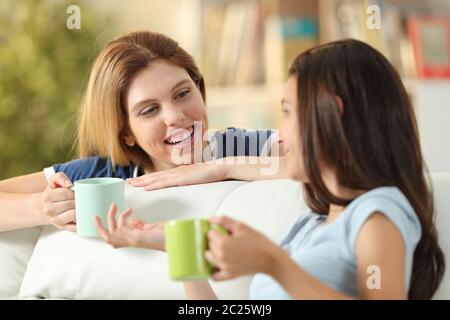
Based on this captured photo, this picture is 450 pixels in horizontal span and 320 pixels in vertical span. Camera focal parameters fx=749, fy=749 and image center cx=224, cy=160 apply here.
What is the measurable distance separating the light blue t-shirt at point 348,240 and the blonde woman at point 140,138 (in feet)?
1.24

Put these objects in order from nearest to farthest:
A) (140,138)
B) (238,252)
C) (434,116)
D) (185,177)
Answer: (238,252), (185,177), (140,138), (434,116)

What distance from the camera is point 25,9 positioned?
3033 millimetres

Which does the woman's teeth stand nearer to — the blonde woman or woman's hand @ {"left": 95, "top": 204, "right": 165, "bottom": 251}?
the blonde woman

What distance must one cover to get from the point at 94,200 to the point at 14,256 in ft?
1.19

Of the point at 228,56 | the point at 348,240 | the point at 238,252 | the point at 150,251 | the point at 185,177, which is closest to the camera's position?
the point at 238,252

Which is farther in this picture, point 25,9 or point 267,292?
point 25,9

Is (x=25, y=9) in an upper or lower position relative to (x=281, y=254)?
upper

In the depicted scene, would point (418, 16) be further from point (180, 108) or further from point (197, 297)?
point (197, 297)

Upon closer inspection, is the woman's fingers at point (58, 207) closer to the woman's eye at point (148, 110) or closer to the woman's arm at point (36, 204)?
the woman's arm at point (36, 204)

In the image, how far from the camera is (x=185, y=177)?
4.77ft

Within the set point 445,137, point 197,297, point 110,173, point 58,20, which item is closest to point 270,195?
point 197,297

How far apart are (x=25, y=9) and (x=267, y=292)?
2259mm

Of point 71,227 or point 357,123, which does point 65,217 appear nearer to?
point 71,227

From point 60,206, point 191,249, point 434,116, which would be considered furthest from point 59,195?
point 434,116
